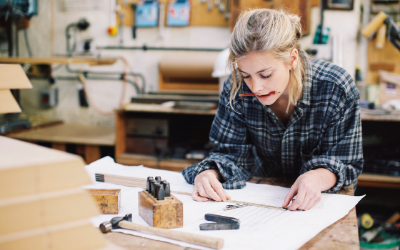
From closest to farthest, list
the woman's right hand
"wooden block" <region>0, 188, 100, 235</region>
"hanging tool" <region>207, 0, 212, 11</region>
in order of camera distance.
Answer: "wooden block" <region>0, 188, 100, 235</region>
the woman's right hand
"hanging tool" <region>207, 0, 212, 11</region>

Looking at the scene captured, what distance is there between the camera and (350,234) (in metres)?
0.71

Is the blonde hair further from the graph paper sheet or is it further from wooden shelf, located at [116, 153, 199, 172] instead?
wooden shelf, located at [116, 153, 199, 172]

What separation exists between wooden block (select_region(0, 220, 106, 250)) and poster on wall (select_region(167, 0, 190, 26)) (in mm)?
2225

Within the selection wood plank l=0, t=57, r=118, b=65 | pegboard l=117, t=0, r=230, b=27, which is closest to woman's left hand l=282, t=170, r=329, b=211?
wood plank l=0, t=57, r=118, b=65

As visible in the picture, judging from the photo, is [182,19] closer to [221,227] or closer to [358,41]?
[358,41]

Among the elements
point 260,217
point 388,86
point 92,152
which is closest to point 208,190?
point 260,217

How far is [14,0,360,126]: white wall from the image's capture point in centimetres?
231

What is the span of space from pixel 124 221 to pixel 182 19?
80.4 inches

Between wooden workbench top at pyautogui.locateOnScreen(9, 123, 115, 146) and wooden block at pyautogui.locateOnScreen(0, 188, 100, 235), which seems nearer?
wooden block at pyautogui.locateOnScreen(0, 188, 100, 235)

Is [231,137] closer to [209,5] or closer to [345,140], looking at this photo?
[345,140]

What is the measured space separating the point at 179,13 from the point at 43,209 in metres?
2.27

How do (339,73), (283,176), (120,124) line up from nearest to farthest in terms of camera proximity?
(339,73) < (283,176) < (120,124)

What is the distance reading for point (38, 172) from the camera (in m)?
0.43

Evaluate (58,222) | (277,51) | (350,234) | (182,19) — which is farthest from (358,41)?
(58,222)
